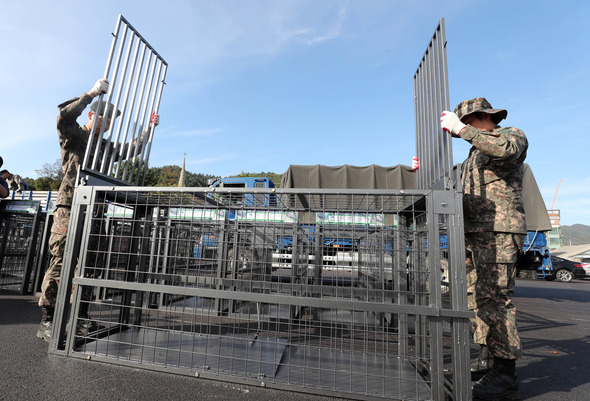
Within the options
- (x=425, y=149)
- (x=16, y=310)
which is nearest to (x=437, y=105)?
(x=425, y=149)

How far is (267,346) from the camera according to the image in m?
2.55

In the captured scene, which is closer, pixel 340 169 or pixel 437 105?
pixel 437 105

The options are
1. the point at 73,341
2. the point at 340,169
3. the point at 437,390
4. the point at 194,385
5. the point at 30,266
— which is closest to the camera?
the point at 437,390

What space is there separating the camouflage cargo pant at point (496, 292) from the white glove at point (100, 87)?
334cm

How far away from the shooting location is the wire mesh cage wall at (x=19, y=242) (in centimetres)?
470

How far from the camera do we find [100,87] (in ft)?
8.18

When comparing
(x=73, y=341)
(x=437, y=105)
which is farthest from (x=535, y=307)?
(x=73, y=341)

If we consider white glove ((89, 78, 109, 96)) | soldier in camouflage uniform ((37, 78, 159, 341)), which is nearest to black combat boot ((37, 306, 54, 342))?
soldier in camouflage uniform ((37, 78, 159, 341))

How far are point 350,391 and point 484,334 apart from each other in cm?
108

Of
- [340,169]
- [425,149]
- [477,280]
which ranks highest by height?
[340,169]

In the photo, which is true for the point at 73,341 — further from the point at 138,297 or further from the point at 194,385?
the point at 194,385

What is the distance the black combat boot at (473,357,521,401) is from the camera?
1780 millimetres

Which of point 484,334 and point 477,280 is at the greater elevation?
point 477,280

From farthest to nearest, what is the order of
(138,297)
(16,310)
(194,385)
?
1. (16,310)
2. (138,297)
3. (194,385)
